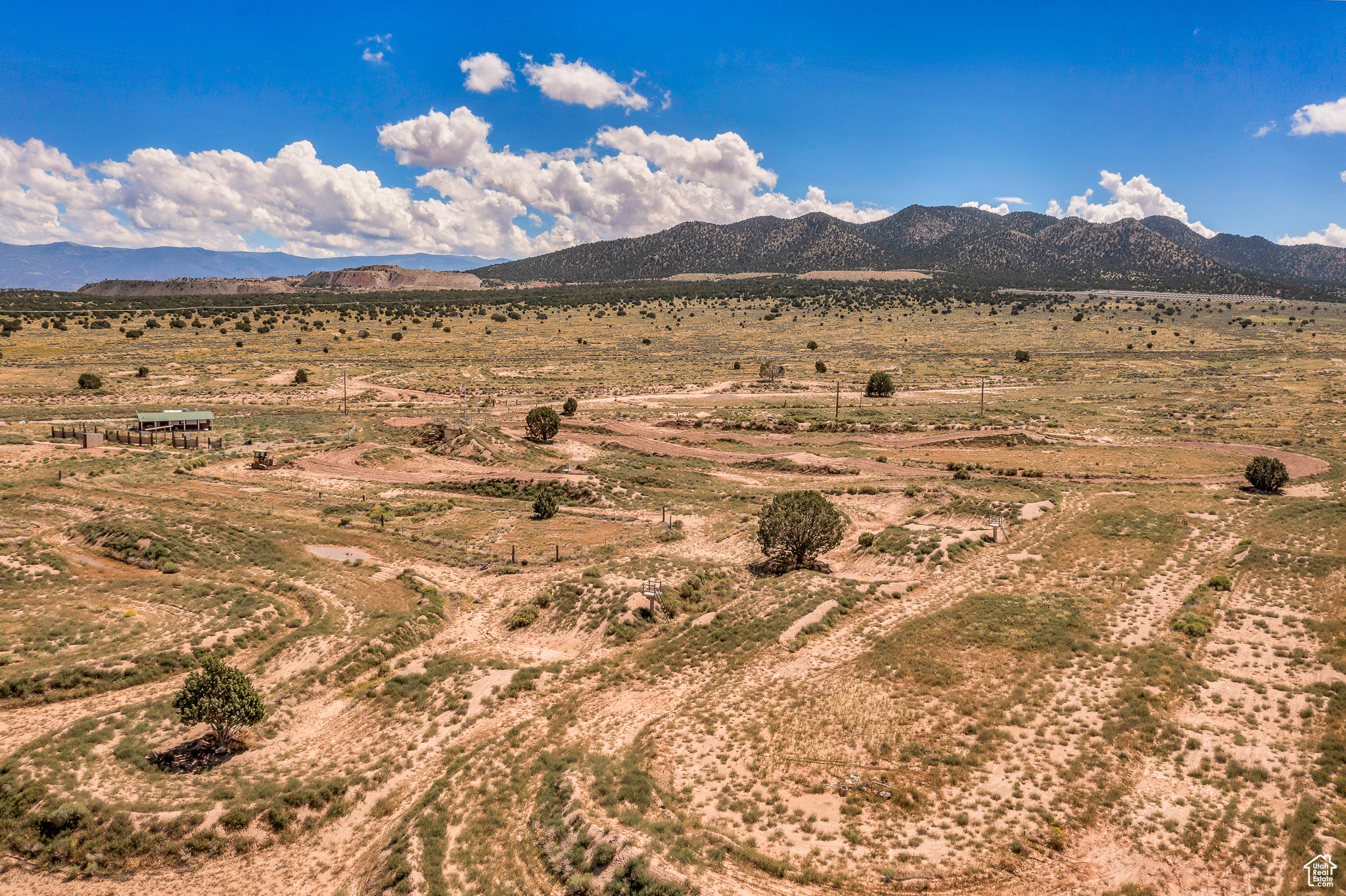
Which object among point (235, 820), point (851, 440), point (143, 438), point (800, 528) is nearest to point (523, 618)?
point (235, 820)

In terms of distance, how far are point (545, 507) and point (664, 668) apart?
19691 millimetres

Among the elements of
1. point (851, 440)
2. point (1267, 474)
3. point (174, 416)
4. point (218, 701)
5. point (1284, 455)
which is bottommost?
point (218, 701)

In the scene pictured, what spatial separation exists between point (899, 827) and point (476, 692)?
44.4 feet

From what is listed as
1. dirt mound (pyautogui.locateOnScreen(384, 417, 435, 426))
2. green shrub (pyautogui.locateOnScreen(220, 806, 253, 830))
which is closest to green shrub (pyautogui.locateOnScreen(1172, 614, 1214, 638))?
green shrub (pyautogui.locateOnScreen(220, 806, 253, 830))

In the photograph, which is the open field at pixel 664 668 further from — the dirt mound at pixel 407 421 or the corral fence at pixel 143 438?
the dirt mound at pixel 407 421

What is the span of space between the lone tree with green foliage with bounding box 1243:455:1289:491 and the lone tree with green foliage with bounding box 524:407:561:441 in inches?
1997

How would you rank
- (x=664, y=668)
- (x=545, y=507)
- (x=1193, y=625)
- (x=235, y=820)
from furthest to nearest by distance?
(x=545, y=507)
(x=1193, y=625)
(x=664, y=668)
(x=235, y=820)

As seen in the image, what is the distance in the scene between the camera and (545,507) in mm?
39875

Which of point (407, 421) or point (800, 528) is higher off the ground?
point (407, 421)

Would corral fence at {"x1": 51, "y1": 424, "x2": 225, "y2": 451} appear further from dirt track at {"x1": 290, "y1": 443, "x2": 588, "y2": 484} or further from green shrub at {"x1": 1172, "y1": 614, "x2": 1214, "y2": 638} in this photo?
green shrub at {"x1": 1172, "y1": 614, "x2": 1214, "y2": 638}

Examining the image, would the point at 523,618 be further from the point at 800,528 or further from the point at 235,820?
the point at 800,528

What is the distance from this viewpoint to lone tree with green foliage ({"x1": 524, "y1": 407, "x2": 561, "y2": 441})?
5622cm

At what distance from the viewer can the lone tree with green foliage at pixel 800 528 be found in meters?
30.9

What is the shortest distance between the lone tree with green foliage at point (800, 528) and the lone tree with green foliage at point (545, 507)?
1465 cm
